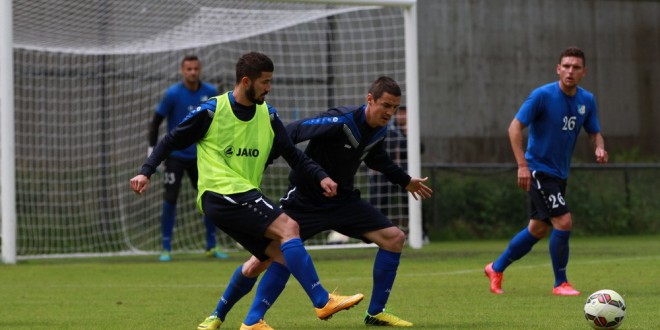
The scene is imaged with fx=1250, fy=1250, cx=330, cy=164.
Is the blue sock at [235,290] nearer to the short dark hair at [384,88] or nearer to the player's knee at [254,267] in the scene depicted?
the player's knee at [254,267]

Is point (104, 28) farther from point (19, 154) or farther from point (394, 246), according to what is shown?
point (394, 246)

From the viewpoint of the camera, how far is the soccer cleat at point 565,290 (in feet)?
30.1

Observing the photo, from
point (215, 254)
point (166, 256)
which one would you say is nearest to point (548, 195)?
point (166, 256)

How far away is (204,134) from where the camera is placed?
6922 millimetres

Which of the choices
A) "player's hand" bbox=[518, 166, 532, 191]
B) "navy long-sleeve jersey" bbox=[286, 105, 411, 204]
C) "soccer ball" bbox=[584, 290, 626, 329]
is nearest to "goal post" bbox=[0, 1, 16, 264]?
"player's hand" bbox=[518, 166, 532, 191]

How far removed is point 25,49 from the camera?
52.0ft

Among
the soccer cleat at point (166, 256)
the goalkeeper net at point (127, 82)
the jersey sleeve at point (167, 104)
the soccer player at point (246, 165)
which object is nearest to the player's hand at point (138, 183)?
the soccer player at point (246, 165)

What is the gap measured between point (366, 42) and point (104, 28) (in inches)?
146

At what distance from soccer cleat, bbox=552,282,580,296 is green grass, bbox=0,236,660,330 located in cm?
11

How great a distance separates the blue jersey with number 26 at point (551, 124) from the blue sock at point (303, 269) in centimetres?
325

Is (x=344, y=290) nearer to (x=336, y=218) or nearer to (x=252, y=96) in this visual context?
(x=336, y=218)

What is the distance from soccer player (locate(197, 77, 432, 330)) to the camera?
24.1 ft

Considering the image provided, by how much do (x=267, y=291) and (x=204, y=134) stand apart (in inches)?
37.5

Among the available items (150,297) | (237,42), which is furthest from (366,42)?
(150,297)
